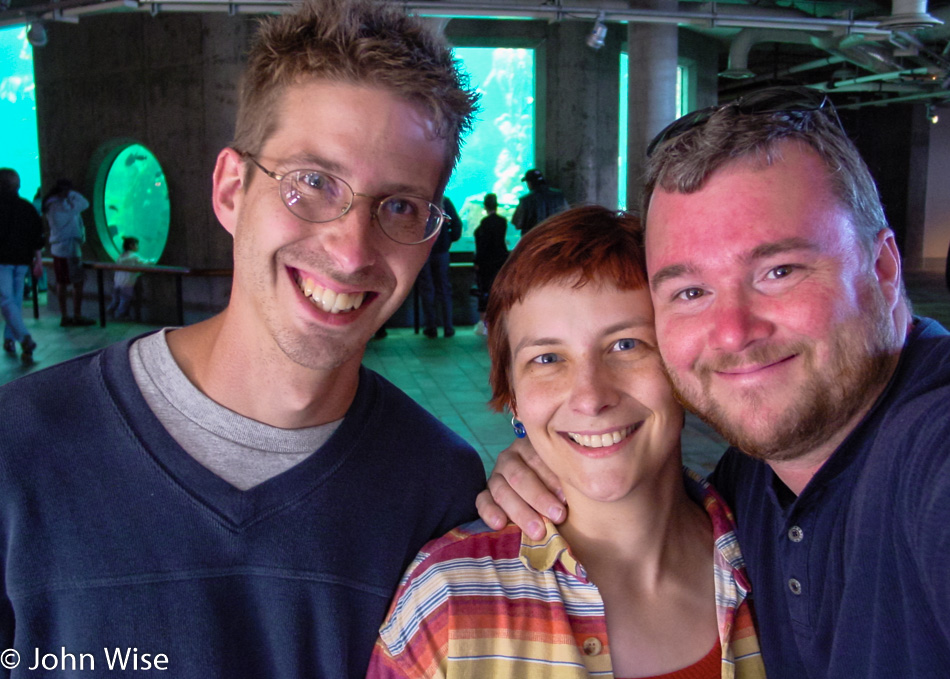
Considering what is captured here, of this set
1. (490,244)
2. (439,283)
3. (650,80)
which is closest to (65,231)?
(439,283)

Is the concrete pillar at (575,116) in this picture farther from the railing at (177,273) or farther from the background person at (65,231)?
the background person at (65,231)

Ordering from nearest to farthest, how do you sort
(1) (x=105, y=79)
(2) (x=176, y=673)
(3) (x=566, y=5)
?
(2) (x=176, y=673) → (3) (x=566, y=5) → (1) (x=105, y=79)

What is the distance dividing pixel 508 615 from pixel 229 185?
1054 mm

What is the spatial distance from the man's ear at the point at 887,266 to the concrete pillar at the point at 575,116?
1054 cm

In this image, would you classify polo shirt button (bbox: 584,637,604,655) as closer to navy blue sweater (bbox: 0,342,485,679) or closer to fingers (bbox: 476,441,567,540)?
fingers (bbox: 476,441,567,540)

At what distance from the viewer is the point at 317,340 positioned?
1.59 metres

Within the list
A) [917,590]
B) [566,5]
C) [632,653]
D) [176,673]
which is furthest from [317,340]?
[566,5]

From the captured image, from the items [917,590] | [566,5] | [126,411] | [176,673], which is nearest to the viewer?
[917,590]

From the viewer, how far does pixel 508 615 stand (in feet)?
4.89

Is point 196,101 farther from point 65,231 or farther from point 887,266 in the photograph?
point 887,266

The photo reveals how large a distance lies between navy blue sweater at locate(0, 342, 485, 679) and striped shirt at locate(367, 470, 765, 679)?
0.10 metres

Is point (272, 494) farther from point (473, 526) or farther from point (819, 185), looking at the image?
point (819, 185)

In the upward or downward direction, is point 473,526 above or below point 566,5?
below

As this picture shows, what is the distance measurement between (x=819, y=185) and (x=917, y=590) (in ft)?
2.38
